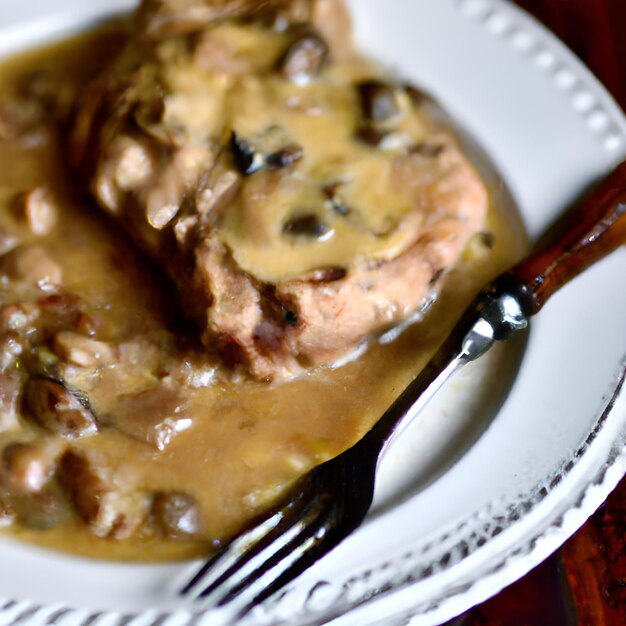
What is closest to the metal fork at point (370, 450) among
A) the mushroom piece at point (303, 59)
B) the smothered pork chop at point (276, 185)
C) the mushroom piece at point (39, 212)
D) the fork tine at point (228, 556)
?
the fork tine at point (228, 556)

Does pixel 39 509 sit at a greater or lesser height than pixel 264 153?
lesser

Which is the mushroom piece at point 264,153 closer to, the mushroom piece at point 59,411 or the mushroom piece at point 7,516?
the mushroom piece at point 59,411

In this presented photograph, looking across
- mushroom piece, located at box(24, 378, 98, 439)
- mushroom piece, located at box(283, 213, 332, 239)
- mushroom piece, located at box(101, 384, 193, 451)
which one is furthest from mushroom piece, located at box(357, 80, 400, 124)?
mushroom piece, located at box(24, 378, 98, 439)

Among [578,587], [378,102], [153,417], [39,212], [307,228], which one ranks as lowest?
[578,587]

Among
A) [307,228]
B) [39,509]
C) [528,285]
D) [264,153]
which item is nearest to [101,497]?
[39,509]

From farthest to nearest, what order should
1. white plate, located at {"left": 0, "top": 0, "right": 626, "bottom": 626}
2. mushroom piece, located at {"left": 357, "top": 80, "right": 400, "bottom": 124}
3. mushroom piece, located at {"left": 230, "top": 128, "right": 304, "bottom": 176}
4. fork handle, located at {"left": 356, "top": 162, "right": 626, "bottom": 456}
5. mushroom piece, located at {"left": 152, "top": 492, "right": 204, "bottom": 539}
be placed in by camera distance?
1. mushroom piece, located at {"left": 357, "top": 80, "right": 400, "bottom": 124}
2. mushroom piece, located at {"left": 230, "top": 128, "right": 304, "bottom": 176}
3. fork handle, located at {"left": 356, "top": 162, "right": 626, "bottom": 456}
4. mushroom piece, located at {"left": 152, "top": 492, "right": 204, "bottom": 539}
5. white plate, located at {"left": 0, "top": 0, "right": 626, "bottom": 626}

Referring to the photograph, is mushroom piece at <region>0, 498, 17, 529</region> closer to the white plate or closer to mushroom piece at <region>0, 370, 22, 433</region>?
the white plate

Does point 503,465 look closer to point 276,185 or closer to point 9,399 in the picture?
point 276,185
